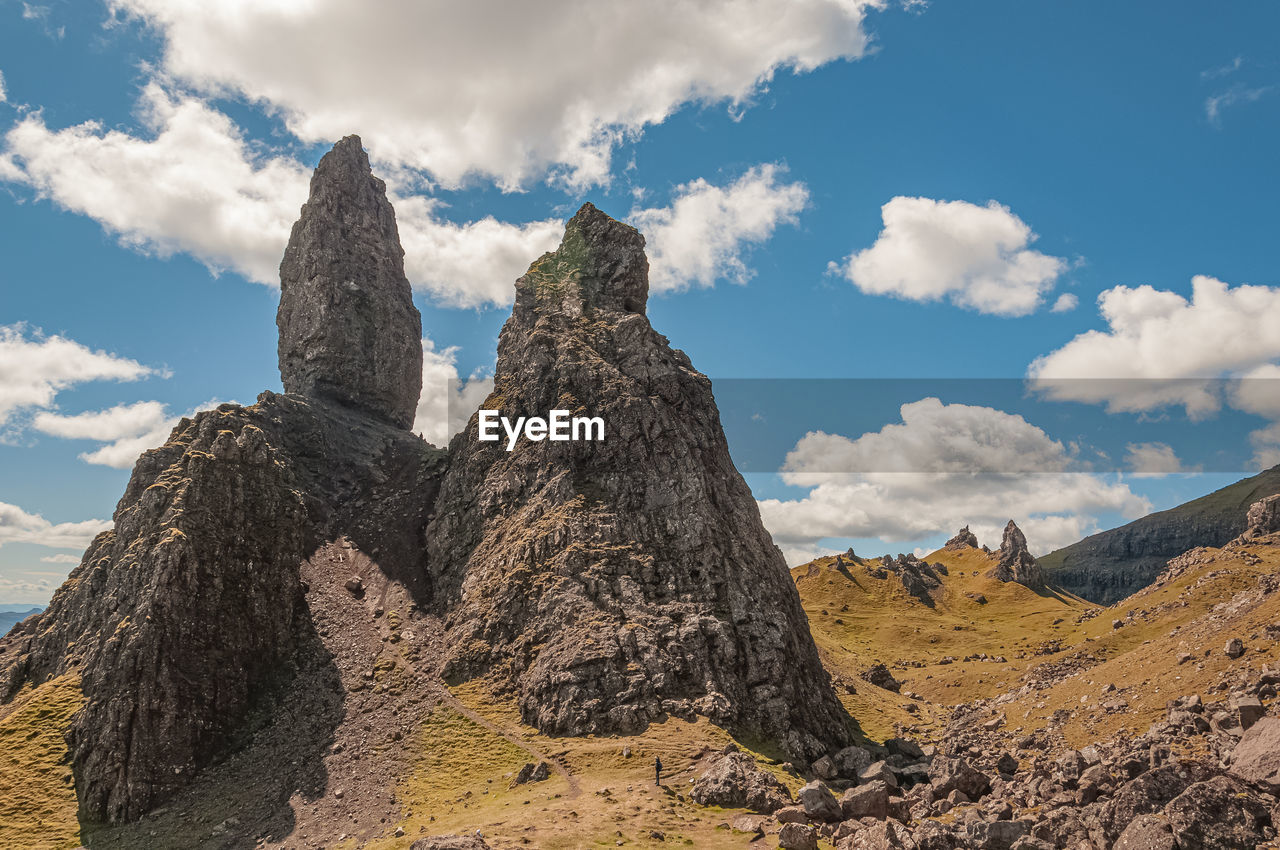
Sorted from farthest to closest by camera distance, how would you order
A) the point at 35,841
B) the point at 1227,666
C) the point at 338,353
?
the point at 338,353
the point at 35,841
the point at 1227,666

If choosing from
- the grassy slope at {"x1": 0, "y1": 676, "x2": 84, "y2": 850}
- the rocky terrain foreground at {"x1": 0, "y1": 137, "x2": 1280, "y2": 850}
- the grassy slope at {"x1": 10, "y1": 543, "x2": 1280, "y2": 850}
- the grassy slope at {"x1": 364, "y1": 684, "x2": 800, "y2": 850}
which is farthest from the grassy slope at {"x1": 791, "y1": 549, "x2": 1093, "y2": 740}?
the grassy slope at {"x1": 0, "y1": 676, "x2": 84, "y2": 850}

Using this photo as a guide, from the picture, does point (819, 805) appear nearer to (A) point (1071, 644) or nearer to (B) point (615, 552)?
(B) point (615, 552)

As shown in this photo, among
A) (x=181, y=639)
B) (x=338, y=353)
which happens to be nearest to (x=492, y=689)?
(x=181, y=639)

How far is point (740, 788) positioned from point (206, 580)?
68.0m

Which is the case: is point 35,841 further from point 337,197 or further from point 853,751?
point 337,197

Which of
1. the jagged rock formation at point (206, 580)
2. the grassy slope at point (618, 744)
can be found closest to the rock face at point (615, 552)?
the grassy slope at point (618, 744)

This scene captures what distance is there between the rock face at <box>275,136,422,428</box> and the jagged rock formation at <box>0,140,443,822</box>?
10.2 metres

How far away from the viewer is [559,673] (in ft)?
253

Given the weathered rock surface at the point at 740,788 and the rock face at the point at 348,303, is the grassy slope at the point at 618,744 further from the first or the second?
the rock face at the point at 348,303

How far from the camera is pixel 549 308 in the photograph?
124m

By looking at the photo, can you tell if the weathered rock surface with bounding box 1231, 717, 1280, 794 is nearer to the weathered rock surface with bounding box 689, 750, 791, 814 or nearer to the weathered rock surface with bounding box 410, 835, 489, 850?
the weathered rock surface with bounding box 689, 750, 791, 814

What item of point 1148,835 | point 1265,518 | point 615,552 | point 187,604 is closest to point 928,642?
point 1265,518

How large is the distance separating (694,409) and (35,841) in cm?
8629

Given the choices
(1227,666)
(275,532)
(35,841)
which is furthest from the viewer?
(275,532)
